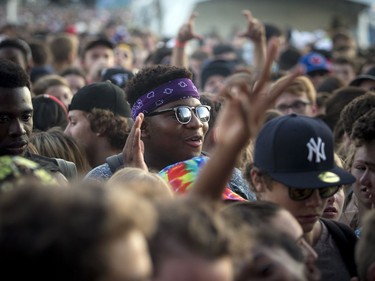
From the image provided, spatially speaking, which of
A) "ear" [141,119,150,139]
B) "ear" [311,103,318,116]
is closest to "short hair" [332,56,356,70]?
"ear" [311,103,318,116]

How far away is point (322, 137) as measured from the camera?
414cm

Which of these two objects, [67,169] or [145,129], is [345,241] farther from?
[145,129]

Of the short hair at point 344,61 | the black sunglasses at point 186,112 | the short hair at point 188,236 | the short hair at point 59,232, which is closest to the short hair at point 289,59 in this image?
the short hair at point 344,61

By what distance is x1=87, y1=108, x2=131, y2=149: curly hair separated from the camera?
641cm

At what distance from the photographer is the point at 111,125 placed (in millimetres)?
6469

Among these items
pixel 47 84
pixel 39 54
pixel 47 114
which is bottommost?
pixel 39 54

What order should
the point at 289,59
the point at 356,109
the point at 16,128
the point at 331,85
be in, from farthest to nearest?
the point at 289,59
the point at 331,85
the point at 356,109
the point at 16,128

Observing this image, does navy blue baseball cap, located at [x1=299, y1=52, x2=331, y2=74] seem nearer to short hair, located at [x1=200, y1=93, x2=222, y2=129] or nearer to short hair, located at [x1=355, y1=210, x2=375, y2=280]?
short hair, located at [x1=200, y1=93, x2=222, y2=129]

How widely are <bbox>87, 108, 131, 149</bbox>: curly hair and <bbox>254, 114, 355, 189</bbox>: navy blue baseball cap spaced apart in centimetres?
236

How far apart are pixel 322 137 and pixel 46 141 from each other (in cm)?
247

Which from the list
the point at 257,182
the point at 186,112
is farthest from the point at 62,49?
the point at 257,182

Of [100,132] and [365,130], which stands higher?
[365,130]

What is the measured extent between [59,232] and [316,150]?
2.19 meters

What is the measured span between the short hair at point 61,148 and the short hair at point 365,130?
190 cm
